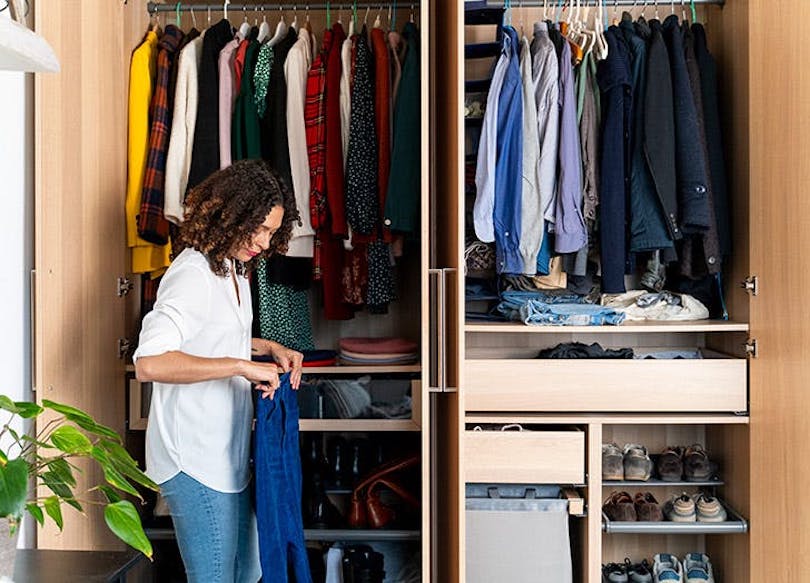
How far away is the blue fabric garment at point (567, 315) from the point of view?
10.5 feet

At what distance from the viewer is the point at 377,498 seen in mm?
3098

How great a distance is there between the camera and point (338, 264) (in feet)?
10.4

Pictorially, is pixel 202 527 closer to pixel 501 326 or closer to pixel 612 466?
pixel 501 326

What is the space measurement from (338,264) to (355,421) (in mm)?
505

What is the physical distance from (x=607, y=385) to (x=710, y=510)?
1.74 ft

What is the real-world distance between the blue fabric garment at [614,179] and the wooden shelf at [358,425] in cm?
77

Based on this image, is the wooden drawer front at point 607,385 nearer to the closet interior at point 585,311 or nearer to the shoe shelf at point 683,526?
the closet interior at point 585,311

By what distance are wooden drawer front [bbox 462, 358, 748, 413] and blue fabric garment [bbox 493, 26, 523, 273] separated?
1.07 ft

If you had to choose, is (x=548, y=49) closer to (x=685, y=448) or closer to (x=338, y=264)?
(x=338, y=264)

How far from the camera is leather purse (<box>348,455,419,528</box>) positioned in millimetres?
3070

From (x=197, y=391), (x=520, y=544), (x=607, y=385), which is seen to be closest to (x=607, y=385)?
(x=607, y=385)

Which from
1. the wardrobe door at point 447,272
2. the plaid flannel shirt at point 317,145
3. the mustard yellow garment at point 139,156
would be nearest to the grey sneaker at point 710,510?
the wardrobe door at point 447,272

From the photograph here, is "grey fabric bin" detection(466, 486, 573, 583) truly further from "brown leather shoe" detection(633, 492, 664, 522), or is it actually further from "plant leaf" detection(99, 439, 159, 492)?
"plant leaf" detection(99, 439, 159, 492)

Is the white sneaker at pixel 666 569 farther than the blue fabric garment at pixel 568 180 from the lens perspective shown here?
Yes
